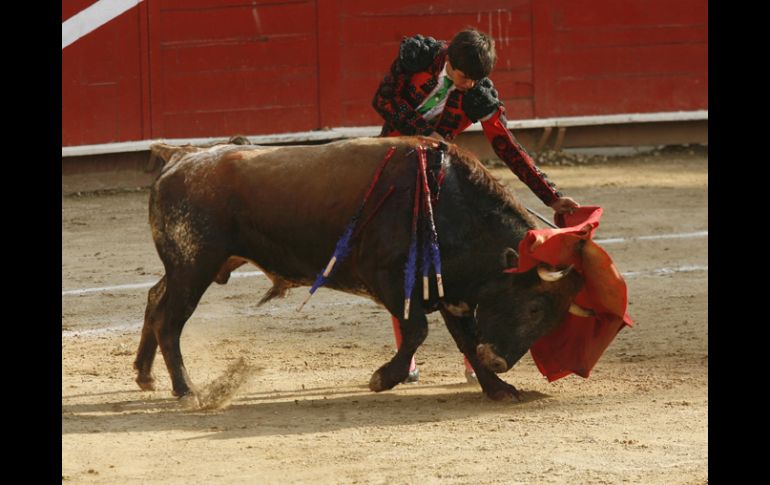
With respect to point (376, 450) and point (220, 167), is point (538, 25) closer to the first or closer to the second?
point (220, 167)

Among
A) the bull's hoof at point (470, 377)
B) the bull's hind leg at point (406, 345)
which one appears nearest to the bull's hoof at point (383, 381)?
the bull's hind leg at point (406, 345)

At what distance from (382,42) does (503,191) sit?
5.05 m

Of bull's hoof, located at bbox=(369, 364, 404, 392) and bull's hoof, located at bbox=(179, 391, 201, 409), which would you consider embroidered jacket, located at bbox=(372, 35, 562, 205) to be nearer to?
bull's hoof, located at bbox=(369, 364, 404, 392)

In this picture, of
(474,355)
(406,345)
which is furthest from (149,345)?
(474,355)

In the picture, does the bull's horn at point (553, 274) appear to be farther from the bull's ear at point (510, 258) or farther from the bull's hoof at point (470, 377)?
the bull's hoof at point (470, 377)

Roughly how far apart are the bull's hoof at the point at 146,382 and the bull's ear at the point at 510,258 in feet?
4.04

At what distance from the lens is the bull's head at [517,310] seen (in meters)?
4.46

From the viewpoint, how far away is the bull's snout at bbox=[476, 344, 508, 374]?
4430mm

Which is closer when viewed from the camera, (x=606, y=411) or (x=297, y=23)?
(x=606, y=411)

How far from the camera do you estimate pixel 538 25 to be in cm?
991

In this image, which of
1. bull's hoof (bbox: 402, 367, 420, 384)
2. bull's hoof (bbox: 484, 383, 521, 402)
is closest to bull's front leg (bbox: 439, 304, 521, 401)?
bull's hoof (bbox: 484, 383, 521, 402)

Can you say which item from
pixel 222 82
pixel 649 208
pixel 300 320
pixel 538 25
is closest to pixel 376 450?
pixel 300 320

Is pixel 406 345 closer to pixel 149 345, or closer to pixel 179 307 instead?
pixel 179 307

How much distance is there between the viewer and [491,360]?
4438 mm
